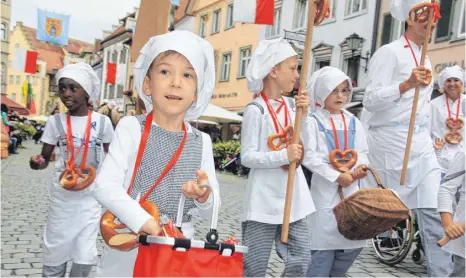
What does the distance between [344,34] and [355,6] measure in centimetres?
106

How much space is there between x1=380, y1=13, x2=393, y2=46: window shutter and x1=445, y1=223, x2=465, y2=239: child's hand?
1468cm

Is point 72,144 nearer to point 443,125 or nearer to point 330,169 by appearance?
point 330,169

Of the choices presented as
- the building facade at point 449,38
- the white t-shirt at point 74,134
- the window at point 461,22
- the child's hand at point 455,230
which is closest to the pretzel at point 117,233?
the child's hand at point 455,230

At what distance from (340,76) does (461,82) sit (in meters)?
2.82

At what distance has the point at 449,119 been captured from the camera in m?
5.80

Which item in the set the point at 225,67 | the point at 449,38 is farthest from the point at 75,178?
the point at 225,67

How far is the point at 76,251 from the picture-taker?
358 cm

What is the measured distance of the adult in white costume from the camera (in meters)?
3.39

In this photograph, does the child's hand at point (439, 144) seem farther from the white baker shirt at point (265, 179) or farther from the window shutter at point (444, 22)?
the window shutter at point (444, 22)

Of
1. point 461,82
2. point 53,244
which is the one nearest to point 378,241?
point 461,82

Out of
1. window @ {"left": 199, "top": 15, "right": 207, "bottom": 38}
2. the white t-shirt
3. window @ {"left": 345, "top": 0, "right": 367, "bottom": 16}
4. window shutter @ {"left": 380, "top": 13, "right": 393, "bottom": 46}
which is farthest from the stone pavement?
window @ {"left": 199, "top": 15, "right": 207, "bottom": 38}

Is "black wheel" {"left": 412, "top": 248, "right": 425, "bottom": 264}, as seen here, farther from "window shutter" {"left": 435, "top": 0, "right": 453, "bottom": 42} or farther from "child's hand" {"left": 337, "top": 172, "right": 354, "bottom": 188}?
"window shutter" {"left": 435, "top": 0, "right": 453, "bottom": 42}

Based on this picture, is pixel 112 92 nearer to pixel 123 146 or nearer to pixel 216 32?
pixel 216 32

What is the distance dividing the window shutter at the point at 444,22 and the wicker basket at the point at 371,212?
40.9 ft
